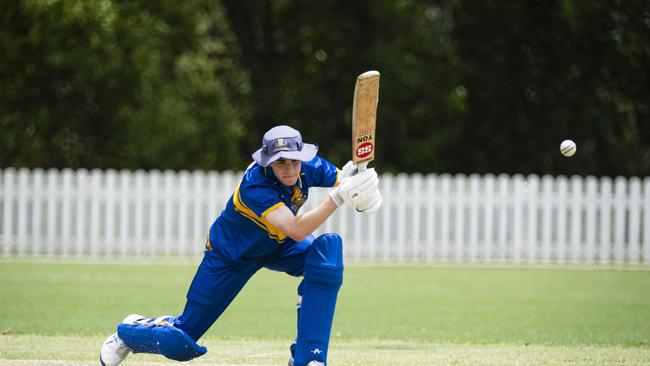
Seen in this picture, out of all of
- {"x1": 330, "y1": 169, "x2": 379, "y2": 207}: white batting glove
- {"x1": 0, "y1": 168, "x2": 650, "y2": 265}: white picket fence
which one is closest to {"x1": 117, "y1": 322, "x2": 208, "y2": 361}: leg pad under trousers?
{"x1": 330, "y1": 169, "x2": 379, "y2": 207}: white batting glove

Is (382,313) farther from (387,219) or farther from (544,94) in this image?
(544,94)

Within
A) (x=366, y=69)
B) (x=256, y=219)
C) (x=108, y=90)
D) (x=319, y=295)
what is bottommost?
(x=319, y=295)

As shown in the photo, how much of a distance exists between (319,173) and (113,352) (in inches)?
64.9

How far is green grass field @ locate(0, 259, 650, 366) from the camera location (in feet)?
26.2

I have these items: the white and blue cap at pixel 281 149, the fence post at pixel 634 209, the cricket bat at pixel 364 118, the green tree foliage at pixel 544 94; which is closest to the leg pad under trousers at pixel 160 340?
the white and blue cap at pixel 281 149

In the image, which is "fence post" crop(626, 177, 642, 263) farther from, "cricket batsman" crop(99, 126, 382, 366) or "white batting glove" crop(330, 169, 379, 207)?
"white batting glove" crop(330, 169, 379, 207)

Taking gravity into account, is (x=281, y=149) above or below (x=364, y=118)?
below

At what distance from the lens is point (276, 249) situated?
21.8 ft

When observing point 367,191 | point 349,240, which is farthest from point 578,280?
point 367,191

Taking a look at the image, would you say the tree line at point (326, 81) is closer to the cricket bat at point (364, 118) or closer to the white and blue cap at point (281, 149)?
the white and blue cap at point (281, 149)

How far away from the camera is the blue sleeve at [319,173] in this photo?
6.61m

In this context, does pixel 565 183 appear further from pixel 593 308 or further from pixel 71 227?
pixel 71 227

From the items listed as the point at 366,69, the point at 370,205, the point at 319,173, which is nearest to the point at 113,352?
the point at 319,173

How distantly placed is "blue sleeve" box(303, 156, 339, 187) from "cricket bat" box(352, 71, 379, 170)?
56cm
